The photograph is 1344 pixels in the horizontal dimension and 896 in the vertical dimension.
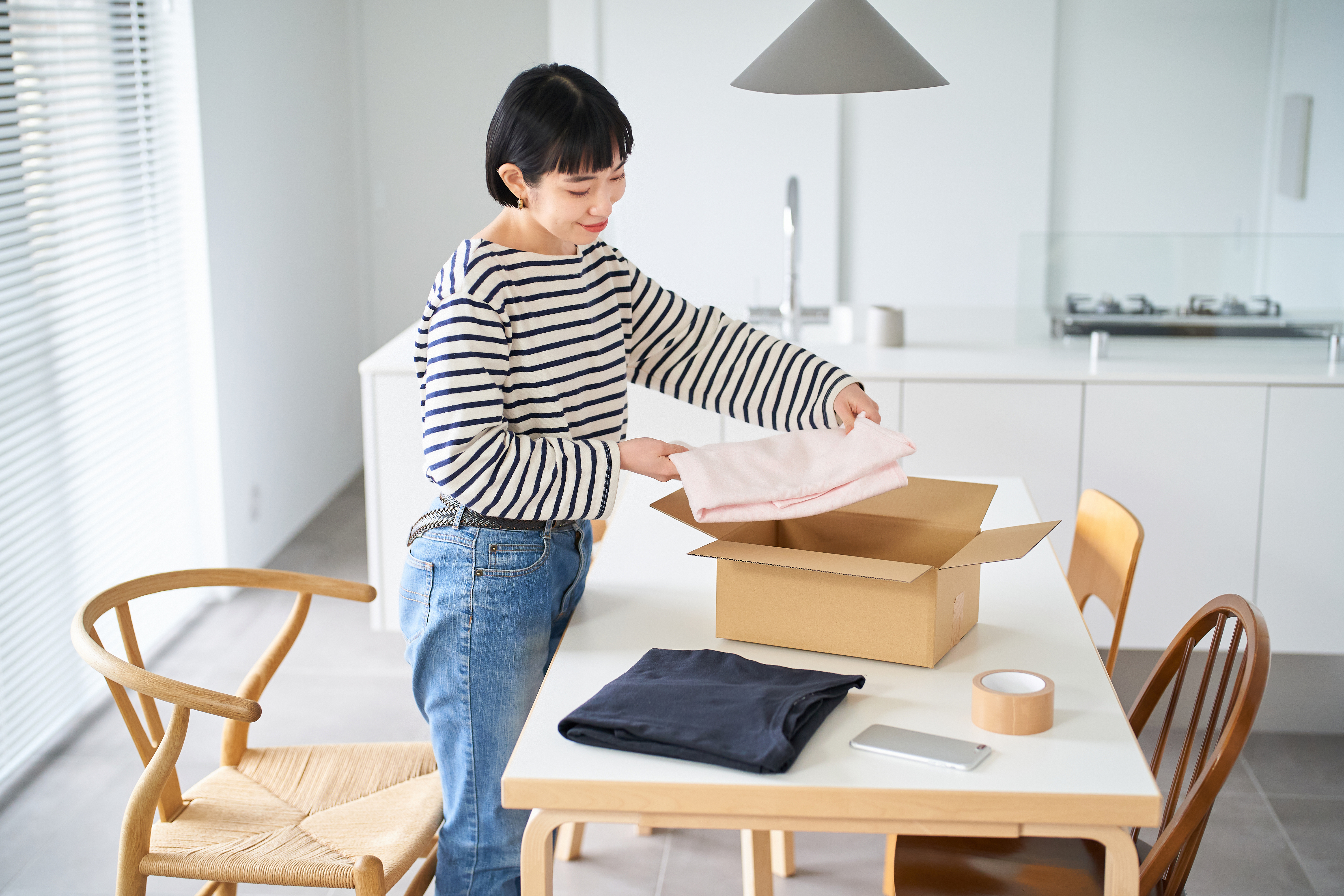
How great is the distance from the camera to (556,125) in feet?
4.43

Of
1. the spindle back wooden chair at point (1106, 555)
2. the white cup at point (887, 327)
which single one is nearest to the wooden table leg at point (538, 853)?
the spindle back wooden chair at point (1106, 555)

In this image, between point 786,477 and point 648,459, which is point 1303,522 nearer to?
point 786,477

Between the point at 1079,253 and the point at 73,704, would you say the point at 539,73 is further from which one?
the point at 73,704

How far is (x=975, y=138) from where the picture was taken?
4270mm

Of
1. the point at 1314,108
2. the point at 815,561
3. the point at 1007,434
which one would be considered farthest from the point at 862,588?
the point at 1314,108

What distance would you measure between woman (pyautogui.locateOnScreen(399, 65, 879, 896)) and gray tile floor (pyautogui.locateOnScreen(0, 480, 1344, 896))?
2.79 ft

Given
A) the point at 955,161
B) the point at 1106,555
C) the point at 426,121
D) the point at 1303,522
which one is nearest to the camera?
the point at 1106,555

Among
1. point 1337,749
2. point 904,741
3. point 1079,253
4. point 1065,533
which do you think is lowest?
point 1337,749

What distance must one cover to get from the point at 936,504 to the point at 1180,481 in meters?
1.31

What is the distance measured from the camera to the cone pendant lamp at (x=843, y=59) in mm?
1764

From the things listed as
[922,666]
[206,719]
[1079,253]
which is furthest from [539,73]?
[206,719]

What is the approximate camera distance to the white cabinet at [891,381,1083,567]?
8.82 feet

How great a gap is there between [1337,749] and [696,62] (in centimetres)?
292

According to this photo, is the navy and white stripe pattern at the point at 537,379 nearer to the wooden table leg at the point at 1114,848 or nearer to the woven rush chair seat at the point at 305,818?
the woven rush chair seat at the point at 305,818
